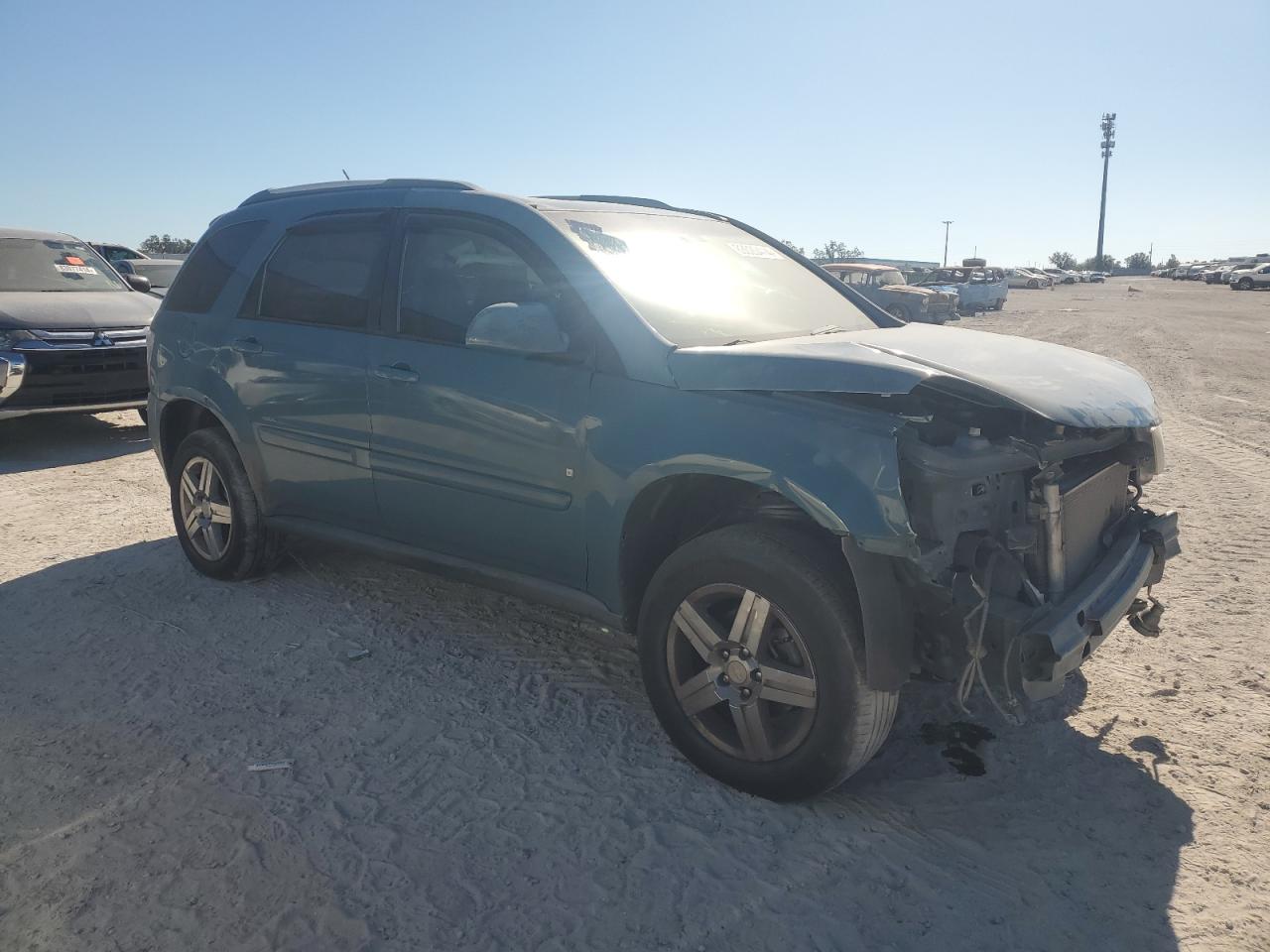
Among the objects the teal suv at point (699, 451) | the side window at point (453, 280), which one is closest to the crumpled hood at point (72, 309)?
the teal suv at point (699, 451)

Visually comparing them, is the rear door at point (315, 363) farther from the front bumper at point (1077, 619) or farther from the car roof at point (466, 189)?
the front bumper at point (1077, 619)

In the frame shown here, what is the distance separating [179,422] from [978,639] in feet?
14.2

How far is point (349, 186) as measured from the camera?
438 centimetres

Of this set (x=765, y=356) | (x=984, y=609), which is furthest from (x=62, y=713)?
(x=984, y=609)

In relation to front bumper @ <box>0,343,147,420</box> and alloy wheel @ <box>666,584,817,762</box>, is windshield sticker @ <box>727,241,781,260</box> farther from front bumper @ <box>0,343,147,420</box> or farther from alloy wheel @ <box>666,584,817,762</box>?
front bumper @ <box>0,343,147,420</box>

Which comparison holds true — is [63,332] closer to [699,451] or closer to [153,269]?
[699,451]

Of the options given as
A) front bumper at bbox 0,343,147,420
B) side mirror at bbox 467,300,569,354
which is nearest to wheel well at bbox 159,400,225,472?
side mirror at bbox 467,300,569,354

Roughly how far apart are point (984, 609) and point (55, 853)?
9.06ft

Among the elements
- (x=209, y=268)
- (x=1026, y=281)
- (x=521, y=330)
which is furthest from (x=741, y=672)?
(x=1026, y=281)

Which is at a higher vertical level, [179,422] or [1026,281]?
[1026,281]

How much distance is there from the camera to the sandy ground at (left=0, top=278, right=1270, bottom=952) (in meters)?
2.43

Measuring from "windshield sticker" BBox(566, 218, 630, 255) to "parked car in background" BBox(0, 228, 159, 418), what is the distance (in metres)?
5.27

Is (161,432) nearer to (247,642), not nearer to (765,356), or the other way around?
(247,642)

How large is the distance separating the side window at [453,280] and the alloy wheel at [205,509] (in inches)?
63.3
